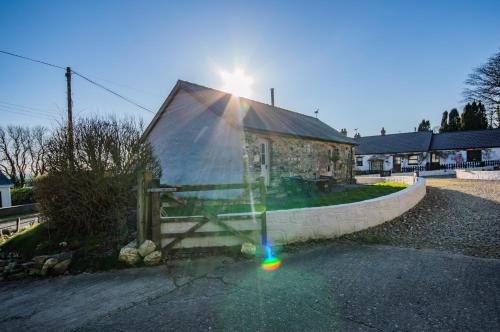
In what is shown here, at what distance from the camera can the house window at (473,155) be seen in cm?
3141

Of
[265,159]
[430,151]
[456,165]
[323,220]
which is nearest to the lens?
[323,220]

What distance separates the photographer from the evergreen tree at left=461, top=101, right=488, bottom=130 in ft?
141

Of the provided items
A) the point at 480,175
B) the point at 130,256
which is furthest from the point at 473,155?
the point at 130,256

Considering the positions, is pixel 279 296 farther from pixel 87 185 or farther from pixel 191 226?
pixel 87 185

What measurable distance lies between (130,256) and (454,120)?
61.0 metres

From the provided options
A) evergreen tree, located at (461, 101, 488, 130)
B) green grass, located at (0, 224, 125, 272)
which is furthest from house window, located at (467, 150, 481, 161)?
green grass, located at (0, 224, 125, 272)

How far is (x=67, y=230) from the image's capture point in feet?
23.5

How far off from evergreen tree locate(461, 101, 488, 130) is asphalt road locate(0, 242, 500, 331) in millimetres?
50774

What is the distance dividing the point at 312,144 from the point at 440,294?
12.8 m

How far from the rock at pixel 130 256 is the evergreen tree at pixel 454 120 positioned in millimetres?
58720

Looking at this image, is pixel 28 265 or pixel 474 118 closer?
pixel 28 265

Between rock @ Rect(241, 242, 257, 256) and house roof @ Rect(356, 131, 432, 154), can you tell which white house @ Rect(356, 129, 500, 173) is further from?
rock @ Rect(241, 242, 257, 256)

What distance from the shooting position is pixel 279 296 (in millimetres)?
3783

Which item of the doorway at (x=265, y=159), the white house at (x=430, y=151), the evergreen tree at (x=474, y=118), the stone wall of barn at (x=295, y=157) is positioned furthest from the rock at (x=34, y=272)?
the evergreen tree at (x=474, y=118)
